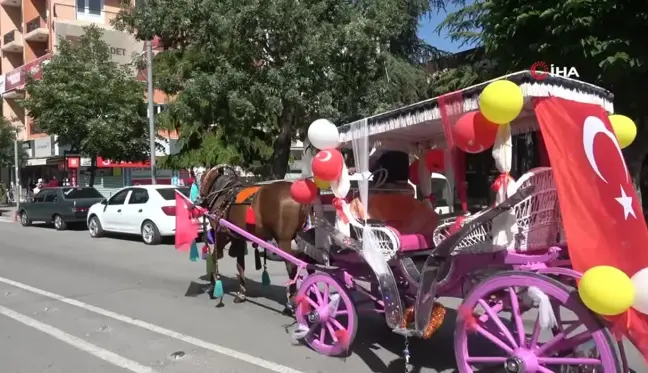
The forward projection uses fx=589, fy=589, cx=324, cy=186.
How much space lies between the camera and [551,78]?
12.8 ft

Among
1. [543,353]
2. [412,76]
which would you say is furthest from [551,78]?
[412,76]

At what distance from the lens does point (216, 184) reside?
8.11m

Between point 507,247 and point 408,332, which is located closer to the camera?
point 507,247

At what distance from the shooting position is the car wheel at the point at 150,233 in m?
14.9

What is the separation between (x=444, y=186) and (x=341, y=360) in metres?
2.49

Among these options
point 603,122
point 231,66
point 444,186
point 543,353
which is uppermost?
point 231,66

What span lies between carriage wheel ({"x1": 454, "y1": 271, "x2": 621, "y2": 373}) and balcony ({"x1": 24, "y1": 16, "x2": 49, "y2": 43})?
4047 centimetres

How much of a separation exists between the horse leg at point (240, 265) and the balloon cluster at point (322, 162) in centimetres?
256

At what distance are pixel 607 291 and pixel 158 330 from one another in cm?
478

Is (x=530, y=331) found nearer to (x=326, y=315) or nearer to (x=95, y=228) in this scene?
(x=326, y=315)

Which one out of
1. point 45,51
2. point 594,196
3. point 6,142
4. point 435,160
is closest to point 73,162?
point 6,142

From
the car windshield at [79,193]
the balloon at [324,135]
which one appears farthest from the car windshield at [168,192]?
the balloon at [324,135]

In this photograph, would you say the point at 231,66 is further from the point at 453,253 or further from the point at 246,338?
the point at 453,253

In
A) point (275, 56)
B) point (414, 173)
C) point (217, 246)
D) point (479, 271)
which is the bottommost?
point (217, 246)
